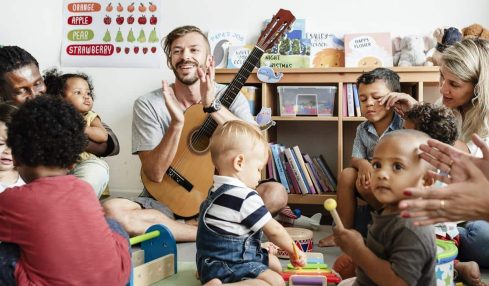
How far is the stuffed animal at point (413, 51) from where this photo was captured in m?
2.52

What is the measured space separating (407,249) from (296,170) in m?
1.50

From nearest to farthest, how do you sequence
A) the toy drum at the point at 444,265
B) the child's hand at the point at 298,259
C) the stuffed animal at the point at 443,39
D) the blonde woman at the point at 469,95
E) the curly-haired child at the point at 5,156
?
Result: the toy drum at the point at 444,265, the child's hand at the point at 298,259, the curly-haired child at the point at 5,156, the blonde woman at the point at 469,95, the stuffed animal at the point at 443,39

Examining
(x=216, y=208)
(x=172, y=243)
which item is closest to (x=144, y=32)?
(x=172, y=243)

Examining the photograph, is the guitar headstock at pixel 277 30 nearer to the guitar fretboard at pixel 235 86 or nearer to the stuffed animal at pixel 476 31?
the guitar fretboard at pixel 235 86

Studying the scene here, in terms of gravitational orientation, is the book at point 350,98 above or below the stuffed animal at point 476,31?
below

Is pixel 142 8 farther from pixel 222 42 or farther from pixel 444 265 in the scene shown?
pixel 444 265

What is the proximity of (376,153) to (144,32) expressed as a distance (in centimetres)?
208

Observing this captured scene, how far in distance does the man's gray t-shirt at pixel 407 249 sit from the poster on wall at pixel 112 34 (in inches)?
80.6

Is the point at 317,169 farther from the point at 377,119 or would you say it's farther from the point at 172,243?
the point at 172,243

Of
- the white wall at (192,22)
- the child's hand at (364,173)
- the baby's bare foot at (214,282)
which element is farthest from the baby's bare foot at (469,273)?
the white wall at (192,22)

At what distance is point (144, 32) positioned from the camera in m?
2.94

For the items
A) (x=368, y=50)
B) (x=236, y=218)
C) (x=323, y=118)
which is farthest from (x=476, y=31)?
(x=236, y=218)

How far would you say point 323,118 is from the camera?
8.39 ft

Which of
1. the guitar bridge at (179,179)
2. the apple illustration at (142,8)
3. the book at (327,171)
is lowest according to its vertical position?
the book at (327,171)
